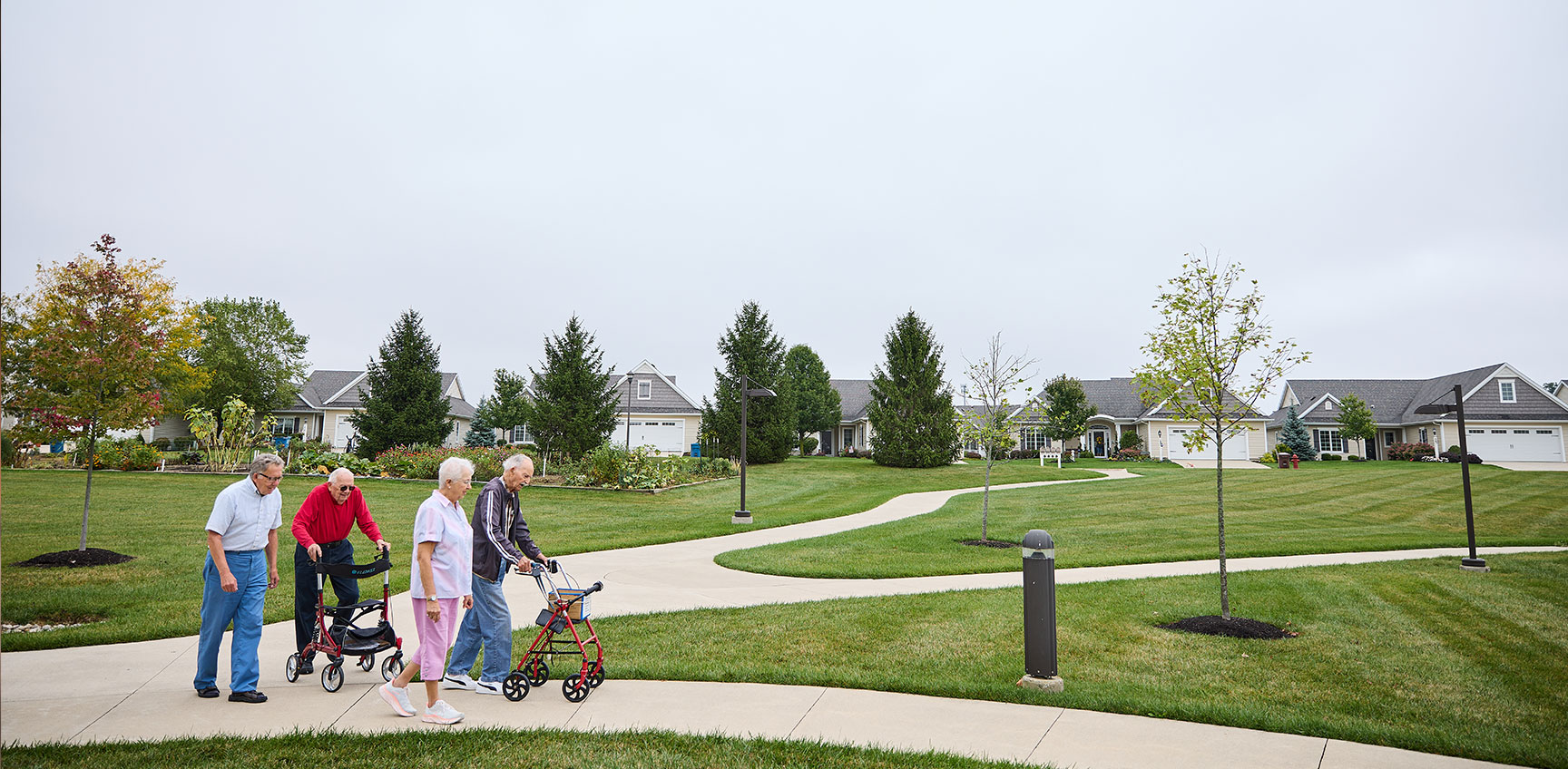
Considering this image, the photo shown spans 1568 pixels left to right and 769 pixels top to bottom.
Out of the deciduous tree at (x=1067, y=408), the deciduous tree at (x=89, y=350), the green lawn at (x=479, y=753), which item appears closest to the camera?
the green lawn at (x=479, y=753)

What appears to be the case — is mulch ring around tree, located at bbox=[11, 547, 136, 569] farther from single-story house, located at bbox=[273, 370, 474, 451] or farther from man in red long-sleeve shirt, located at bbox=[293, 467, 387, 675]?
single-story house, located at bbox=[273, 370, 474, 451]

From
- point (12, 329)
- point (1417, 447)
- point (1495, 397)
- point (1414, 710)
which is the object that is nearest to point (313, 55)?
point (12, 329)

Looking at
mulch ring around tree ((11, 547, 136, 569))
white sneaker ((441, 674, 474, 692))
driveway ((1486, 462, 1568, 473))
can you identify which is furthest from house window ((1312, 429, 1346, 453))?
mulch ring around tree ((11, 547, 136, 569))

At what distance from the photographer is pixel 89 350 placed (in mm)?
11305

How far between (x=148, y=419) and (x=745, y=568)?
9918mm

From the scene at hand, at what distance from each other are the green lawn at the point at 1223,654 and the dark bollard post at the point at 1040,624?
0.60ft

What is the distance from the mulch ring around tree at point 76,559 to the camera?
11.2 metres

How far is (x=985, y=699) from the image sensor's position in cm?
616

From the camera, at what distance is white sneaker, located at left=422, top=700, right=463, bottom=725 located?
553cm

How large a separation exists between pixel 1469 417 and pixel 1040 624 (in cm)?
5005

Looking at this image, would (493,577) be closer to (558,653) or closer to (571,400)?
(558,653)

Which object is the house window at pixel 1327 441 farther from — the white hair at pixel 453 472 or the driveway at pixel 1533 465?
the white hair at pixel 453 472

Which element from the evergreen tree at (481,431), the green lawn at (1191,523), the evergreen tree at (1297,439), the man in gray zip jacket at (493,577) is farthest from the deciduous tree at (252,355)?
the evergreen tree at (1297,439)

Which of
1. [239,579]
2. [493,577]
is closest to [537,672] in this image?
[493,577]
